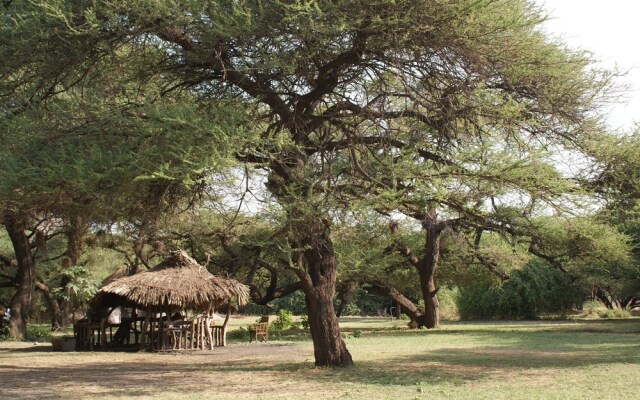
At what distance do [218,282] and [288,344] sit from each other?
373 centimetres

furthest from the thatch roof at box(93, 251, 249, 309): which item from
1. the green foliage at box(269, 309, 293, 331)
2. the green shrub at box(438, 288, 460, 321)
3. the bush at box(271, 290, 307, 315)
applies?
the bush at box(271, 290, 307, 315)

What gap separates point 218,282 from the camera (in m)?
20.0

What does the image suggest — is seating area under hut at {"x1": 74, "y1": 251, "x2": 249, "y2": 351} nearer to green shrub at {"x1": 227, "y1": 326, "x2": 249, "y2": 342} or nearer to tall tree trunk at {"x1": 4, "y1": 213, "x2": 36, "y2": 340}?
tall tree trunk at {"x1": 4, "y1": 213, "x2": 36, "y2": 340}

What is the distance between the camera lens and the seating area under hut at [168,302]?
19047 mm

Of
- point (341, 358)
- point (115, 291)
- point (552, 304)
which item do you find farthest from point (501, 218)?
point (552, 304)

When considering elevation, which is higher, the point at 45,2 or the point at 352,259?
the point at 45,2

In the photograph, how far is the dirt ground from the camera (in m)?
10.8

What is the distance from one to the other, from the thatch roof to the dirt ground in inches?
55.5

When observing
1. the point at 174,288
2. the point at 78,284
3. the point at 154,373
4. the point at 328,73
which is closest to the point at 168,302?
the point at 174,288

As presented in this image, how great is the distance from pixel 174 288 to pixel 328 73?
9.28 m

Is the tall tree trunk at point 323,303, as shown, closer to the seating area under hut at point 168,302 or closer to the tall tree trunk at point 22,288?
the seating area under hut at point 168,302

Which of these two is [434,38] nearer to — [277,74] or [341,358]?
[277,74]

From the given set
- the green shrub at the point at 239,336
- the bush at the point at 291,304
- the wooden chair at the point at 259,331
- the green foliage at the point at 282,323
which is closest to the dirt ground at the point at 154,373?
the wooden chair at the point at 259,331

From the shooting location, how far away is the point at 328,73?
472 inches
